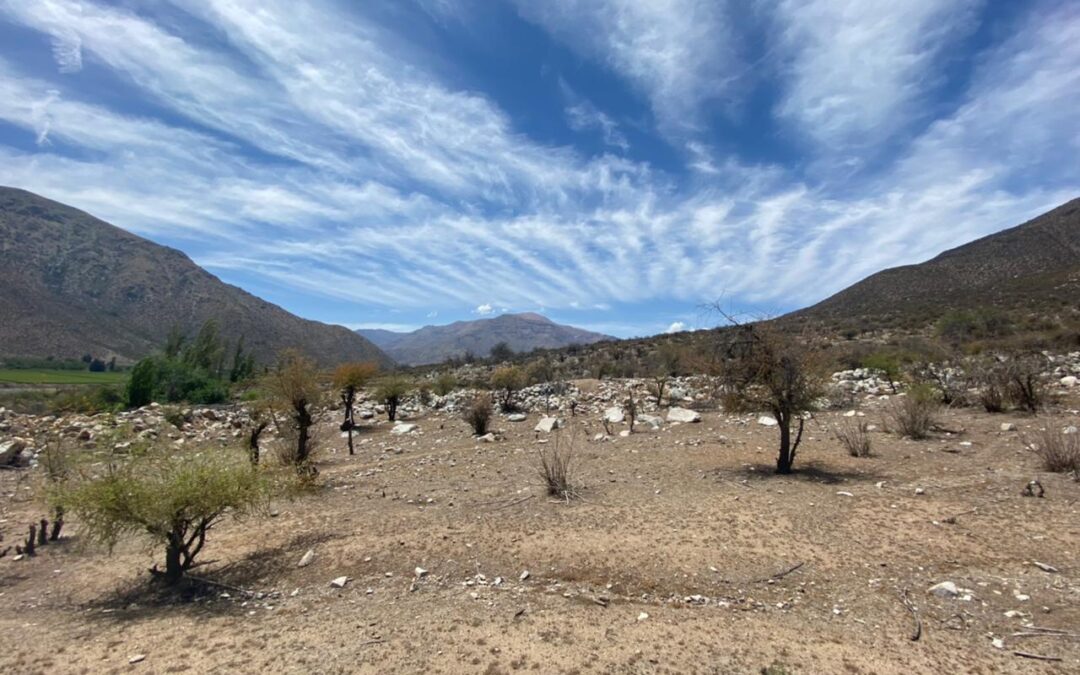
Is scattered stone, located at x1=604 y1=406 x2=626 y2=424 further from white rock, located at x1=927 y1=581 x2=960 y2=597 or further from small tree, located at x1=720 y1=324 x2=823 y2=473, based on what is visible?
white rock, located at x1=927 y1=581 x2=960 y2=597

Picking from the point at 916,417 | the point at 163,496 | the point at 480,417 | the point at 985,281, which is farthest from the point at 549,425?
the point at 985,281

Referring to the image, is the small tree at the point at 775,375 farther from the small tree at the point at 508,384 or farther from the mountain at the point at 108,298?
the mountain at the point at 108,298

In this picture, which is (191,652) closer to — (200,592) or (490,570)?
(200,592)

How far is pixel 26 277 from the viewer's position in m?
81.4

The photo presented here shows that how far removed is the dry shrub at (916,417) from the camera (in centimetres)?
1427

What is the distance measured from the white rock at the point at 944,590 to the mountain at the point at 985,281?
35.3 m

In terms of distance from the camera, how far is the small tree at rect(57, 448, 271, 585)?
7.41m

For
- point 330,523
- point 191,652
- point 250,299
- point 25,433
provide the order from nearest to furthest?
point 191,652 → point 330,523 → point 25,433 → point 250,299

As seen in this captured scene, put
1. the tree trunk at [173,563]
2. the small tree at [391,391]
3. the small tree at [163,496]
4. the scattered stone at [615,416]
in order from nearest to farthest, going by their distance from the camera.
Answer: the small tree at [163,496] → the tree trunk at [173,563] → the scattered stone at [615,416] → the small tree at [391,391]

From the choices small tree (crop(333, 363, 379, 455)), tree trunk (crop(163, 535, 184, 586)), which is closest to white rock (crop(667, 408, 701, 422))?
small tree (crop(333, 363, 379, 455))

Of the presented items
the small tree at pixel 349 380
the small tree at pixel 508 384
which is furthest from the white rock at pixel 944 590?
the small tree at pixel 508 384

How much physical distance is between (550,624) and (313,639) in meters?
2.44

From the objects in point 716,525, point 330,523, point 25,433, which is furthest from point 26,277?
point 716,525

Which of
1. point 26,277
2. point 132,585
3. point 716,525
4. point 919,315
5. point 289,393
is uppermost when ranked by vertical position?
point 26,277
